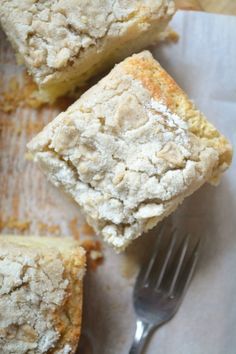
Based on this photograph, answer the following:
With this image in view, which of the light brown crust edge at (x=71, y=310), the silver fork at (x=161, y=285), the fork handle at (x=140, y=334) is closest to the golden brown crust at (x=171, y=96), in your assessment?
the silver fork at (x=161, y=285)

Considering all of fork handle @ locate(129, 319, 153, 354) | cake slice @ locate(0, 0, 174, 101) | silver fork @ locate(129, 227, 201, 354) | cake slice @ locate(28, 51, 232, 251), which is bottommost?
fork handle @ locate(129, 319, 153, 354)

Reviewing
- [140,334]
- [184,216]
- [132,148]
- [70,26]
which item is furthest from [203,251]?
[70,26]

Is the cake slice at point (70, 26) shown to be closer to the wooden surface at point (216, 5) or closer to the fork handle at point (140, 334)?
the wooden surface at point (216, 5)

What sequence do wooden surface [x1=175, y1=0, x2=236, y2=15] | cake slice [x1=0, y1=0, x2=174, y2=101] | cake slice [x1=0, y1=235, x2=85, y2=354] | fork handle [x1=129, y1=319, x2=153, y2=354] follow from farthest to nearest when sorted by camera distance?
wooden surface [x1=175, y1=0, x2=236, y2=15]
fork handle [x1=129, y1=319, x2=153, y2=354]
cake slice [x1=0, y1=0, x2=174, y2=101]
cake slice [x1=0, y1=235, x2=85, y2=354]

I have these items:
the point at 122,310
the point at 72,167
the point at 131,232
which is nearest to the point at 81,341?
the point at 122,310

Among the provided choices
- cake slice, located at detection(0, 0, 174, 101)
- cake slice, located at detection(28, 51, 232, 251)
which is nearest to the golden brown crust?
cake slice, located at detection(28, 51, 232, 251)

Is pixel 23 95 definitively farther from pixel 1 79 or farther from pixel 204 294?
pixel 204 294

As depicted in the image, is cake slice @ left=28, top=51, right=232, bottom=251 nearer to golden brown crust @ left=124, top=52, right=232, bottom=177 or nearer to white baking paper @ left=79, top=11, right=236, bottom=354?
golden brown crust @ left=124, top=52, right=232, bottom=177
